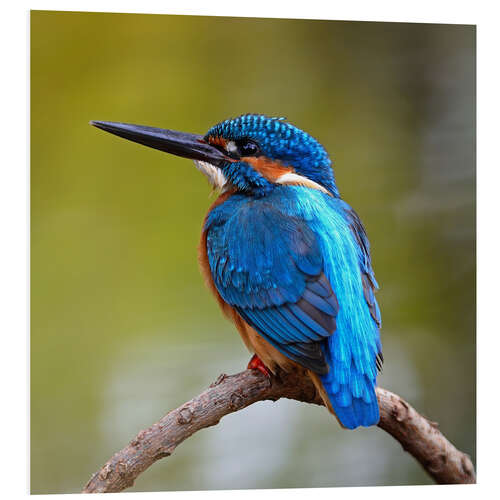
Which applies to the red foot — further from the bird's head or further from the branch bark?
the bird's head

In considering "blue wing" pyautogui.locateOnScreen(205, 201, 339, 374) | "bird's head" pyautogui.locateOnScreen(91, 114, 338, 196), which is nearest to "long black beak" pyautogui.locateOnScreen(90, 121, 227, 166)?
"bird's head" pyautogui.locateOnScreen(91, 114, 338, 196)

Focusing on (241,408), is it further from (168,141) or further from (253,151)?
(168,141)

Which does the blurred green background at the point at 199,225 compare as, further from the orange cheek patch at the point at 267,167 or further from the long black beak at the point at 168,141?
the orange cheek patch at the point at 267,167

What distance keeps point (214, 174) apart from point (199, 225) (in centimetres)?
42

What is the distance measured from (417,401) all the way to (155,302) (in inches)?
47.9

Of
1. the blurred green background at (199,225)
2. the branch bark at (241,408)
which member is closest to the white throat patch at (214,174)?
the blurred green background at (199,225)

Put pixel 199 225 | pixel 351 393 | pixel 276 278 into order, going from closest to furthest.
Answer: pixel 351 393
pixel 276 278
pixel 199 225

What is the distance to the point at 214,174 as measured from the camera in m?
2.99

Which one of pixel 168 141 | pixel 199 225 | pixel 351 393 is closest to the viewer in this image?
pixel 351 393

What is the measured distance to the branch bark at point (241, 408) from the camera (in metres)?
2.54

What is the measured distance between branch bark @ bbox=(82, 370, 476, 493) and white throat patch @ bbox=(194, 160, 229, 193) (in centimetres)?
74

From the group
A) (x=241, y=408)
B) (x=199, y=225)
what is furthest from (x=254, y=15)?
(x=241, y=408)

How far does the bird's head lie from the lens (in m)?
2.89

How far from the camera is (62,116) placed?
2.94 meters
